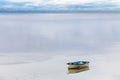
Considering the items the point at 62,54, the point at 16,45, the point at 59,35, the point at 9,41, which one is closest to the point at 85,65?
the point at 62,54

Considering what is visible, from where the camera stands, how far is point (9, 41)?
13.1 metres

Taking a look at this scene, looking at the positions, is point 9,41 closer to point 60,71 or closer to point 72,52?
point 72,52

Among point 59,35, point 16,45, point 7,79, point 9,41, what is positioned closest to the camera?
point 7,79

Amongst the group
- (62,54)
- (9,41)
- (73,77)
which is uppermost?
(9,41)

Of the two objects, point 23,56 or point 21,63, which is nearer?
point 21,63

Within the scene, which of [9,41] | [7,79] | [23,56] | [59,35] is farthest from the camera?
[59,35]

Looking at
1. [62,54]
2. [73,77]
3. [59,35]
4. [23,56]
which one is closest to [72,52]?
[62,54]

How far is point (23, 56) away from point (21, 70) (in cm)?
170

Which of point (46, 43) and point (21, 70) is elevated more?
point (46, 43)

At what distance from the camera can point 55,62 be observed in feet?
28.9

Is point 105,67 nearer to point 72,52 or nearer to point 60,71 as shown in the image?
point 60,71

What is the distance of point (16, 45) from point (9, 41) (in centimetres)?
128

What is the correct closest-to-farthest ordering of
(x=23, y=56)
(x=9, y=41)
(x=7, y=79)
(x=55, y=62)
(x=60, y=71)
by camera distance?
(x=7, y=79) < (x=60, y=71) < (x=55, y=62) < (x=23, y=56) < (x=9, y=41)

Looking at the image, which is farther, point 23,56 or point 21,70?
point 23,56
